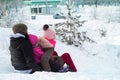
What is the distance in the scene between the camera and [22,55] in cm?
632

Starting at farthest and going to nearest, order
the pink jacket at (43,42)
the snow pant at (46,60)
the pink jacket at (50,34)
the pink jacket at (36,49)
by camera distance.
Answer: the pink jacket at (50,34), the pink jacket at (43,42), the snow pant at (46,60), the pink jacket at (36,49)

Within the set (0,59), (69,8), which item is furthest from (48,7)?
(0,59)

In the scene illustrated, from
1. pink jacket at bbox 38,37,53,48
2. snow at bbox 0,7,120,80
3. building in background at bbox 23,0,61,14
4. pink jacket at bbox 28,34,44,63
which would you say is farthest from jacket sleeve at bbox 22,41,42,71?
building in background at bbox 23,0,61,14

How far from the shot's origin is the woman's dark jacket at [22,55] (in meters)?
6.13

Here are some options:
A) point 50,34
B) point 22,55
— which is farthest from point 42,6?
point 22,55

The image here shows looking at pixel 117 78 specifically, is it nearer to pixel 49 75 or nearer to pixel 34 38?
pixel 49 75

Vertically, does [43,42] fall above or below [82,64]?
above

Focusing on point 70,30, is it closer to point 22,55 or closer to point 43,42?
point 43,42

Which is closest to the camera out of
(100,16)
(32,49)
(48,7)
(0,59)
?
(32,49)

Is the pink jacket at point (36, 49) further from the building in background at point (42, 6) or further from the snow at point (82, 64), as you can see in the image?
the building in background at point (42, 6)

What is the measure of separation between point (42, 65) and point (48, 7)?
231 ft

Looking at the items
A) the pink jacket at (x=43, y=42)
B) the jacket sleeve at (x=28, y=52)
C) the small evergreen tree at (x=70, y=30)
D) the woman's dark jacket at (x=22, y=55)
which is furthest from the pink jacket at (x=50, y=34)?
the small evergreen tree at (x=70, y=30)

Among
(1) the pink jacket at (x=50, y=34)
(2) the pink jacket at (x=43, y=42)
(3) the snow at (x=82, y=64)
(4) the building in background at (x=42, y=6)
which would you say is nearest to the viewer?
(3) the snow at (x=82, y=64)

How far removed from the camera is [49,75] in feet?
17.3
